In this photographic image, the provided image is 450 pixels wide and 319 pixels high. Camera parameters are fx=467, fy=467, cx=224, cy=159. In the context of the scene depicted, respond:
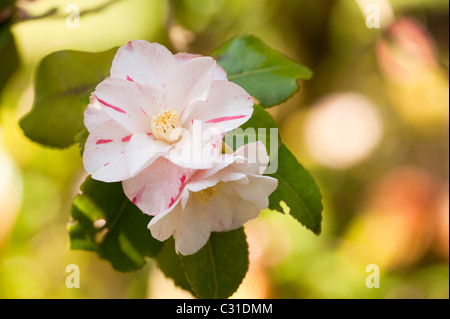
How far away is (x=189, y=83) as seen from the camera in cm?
64

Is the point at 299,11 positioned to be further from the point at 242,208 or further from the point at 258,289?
the point at 242,208

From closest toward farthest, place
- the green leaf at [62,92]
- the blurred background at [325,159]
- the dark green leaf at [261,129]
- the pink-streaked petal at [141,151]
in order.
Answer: the pink-streaked petal at [141,151] < the dark green leaf at [261,129] < the green leaf at [62,92] < the blurred background at [325,159]

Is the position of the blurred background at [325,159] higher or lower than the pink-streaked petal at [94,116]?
lower

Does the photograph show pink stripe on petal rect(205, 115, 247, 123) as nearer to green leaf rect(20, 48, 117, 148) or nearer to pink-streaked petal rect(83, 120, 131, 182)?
pink-streaked petal rect(83, 120, 131, 182)

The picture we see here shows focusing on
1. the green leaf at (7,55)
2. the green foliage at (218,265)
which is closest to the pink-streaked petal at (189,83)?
the green foliage at (218,265)

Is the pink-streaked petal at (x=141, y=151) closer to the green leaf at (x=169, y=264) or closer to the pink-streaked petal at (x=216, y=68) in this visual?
the pink-streaked petal at (x=216, y=68)

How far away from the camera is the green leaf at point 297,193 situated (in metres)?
0.73

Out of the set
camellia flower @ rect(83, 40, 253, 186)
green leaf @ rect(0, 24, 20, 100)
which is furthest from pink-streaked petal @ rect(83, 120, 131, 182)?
green leaf @ rect(0, 24, 20, 100)

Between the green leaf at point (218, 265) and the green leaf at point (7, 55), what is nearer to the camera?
Answer: the green leaf at point (218, 265)

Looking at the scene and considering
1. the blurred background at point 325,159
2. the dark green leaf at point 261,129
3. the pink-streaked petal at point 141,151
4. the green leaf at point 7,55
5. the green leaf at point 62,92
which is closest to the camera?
the pink-streaked petal at point 141,151

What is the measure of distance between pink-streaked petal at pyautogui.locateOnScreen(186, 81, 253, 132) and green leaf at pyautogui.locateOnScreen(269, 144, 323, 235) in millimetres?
142

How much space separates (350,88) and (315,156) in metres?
0.36

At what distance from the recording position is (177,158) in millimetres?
594

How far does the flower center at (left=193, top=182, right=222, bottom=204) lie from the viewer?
2.09 ft
